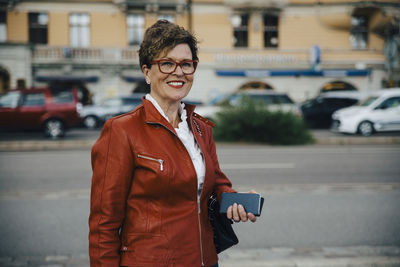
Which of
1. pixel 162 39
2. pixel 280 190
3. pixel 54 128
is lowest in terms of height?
pixel 280 190

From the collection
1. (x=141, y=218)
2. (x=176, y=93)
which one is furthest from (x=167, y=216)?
(x=176, y=93)

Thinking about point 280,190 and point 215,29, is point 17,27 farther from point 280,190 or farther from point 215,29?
point 280,190

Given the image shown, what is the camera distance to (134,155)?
6.37 ft

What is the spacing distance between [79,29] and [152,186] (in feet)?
92.4

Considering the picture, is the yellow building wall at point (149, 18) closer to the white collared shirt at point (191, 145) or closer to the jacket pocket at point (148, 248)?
the white collared shirt at point (191, 145)

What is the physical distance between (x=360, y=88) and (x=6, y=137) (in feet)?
72.9

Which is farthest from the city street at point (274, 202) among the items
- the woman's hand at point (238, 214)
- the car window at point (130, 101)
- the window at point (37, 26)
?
the window at point (37, 26)

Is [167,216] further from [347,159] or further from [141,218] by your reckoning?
[347,159]

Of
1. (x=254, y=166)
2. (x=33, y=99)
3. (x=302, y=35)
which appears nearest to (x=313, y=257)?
(x=254, y=166)

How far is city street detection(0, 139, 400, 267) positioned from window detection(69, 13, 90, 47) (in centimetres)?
1819

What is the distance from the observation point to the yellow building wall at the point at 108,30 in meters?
28.2

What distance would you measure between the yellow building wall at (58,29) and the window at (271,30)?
13.0 m

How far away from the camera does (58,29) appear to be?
2780cm

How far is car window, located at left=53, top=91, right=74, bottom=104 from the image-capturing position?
53.3 feet
